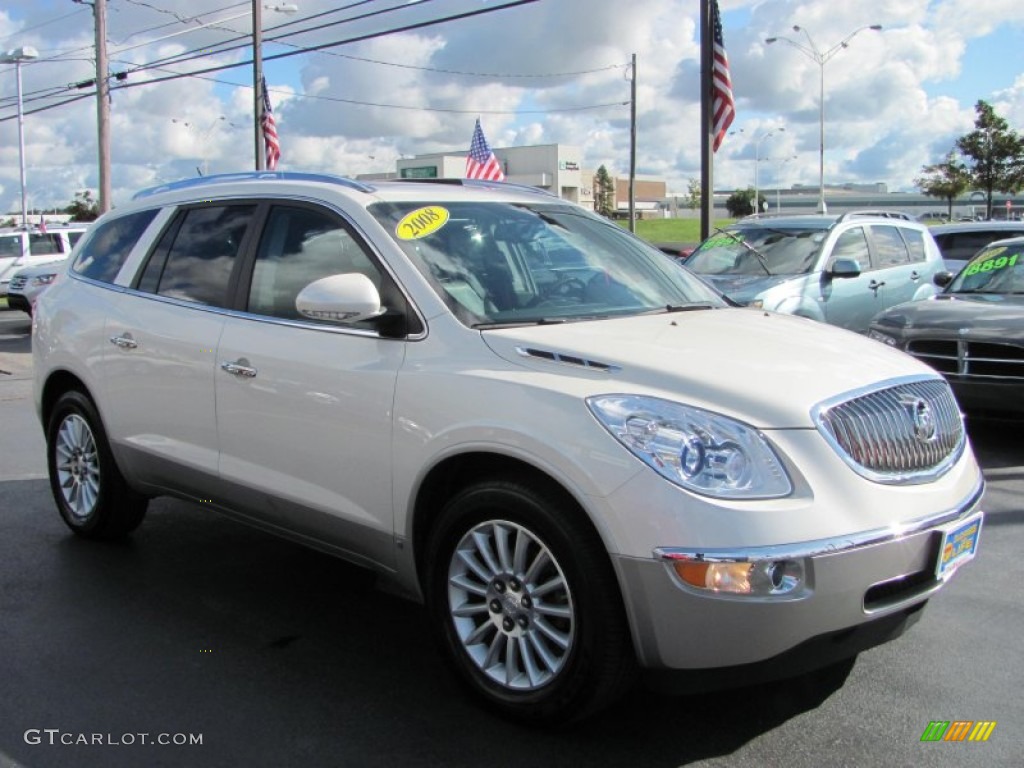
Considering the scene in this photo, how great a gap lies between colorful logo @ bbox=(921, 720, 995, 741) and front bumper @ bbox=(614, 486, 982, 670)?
59 cm

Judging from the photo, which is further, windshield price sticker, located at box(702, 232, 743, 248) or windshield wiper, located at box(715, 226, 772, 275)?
windshield price sticker, located at box(702, 232, 743, 248)

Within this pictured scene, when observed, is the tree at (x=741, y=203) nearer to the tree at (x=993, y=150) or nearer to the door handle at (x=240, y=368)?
the tree at (x=993, y=150)

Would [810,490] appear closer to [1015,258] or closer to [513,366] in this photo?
[513,366]

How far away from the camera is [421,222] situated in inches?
154

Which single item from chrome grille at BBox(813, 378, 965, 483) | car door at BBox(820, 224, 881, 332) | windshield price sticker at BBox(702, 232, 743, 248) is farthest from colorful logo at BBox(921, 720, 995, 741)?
windshield price sticker at BBox(702, 232, 743, 248)

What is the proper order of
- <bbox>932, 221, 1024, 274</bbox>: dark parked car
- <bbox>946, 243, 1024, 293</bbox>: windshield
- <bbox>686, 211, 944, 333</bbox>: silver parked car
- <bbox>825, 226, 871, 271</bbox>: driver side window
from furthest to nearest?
<bbox>932, 221, 1024, 274</bbox>: dark parked car, <bbox>825, 226, 871, 271</bbox>: driver side window, <bbox>686, 211, 944, 333</bbox>: silver parked car, <bbox>946, 243, 1024, 293</bbox>: windshield

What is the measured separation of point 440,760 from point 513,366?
1.28 meters

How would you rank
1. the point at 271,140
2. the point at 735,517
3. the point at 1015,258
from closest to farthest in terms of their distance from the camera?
the point at 735,517 → the point at 1015,258 → the point at 271,140

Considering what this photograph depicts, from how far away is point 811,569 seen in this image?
108 inches

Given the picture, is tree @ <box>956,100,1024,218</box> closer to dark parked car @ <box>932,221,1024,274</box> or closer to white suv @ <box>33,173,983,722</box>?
dark parked car @ <box>932,221,1024,274</box>

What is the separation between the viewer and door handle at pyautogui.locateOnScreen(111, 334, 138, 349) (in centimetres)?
475

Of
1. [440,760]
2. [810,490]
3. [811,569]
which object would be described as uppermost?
[810,490]

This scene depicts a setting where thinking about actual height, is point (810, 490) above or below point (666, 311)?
below

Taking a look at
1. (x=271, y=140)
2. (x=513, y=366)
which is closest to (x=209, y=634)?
(x=513, y=366)
